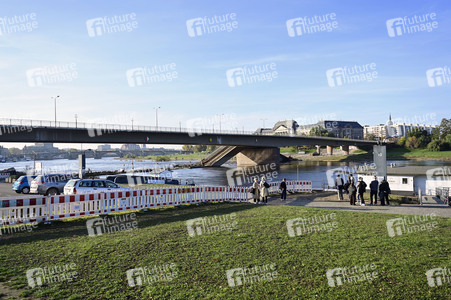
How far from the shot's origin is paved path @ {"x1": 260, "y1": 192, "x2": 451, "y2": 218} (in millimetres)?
15591

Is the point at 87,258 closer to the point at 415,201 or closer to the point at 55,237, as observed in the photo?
the point at 55,237

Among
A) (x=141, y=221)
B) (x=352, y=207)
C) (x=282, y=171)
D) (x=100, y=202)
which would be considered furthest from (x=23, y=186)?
(x=282, y=171)

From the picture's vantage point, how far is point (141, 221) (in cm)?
1345

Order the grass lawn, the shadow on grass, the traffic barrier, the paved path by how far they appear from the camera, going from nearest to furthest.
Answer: the grass lawn
the shadow on grass
the traffic barrier
the paved path

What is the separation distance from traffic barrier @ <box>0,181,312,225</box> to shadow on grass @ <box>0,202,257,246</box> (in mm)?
351

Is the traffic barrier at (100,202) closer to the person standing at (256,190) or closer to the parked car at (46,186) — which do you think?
the person standing at (256,190)

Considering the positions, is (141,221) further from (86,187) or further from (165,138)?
(165,138)

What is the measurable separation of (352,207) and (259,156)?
64133 mm

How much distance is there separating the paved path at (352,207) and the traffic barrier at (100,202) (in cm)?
372

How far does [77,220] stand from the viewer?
44.9 ft

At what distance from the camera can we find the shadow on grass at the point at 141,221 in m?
10.8

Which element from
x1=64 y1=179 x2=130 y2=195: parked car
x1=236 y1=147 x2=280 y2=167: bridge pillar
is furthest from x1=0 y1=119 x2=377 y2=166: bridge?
x1=64 y1=179 x2=130 y2=195: parked car

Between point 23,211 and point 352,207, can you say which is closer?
point 23,211

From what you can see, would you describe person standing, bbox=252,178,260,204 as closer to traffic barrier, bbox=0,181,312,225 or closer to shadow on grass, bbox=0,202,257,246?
traffic barrier, bbox=0,181,312,225
